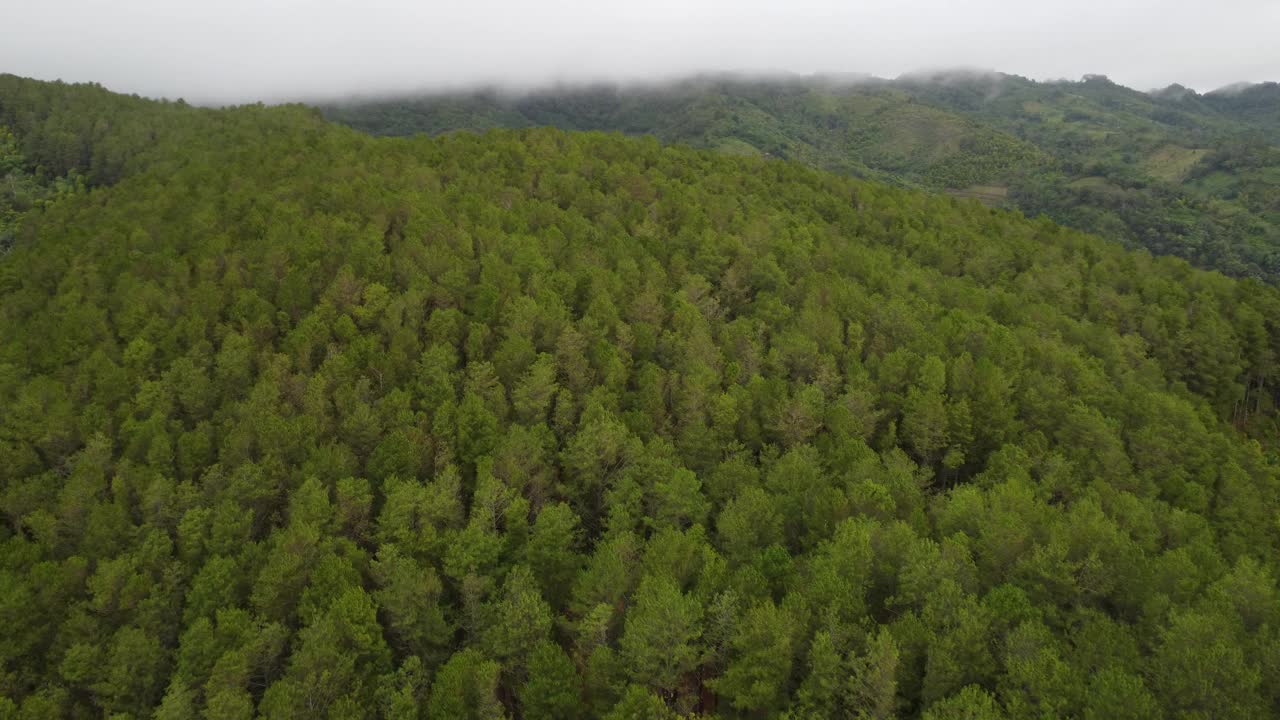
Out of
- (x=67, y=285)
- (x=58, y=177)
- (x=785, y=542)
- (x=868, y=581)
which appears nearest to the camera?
(x=868, y=581)

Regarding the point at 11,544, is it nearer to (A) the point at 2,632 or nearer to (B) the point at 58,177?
(A) the point at 2,632

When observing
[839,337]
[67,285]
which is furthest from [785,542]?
[67,285]

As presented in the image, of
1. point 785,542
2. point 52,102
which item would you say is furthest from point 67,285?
point 52,102

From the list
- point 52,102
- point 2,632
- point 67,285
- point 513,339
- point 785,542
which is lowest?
point 785,542

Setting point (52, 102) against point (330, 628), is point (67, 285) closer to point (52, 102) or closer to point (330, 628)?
point (330, 628)

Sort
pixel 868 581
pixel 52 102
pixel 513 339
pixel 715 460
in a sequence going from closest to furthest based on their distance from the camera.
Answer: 1. pixel 868 581
2. pixel 715 460
3. pixel 513 339
4. pixel 52 102

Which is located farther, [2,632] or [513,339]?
[513,339]

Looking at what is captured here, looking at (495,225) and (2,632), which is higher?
(495,225)
